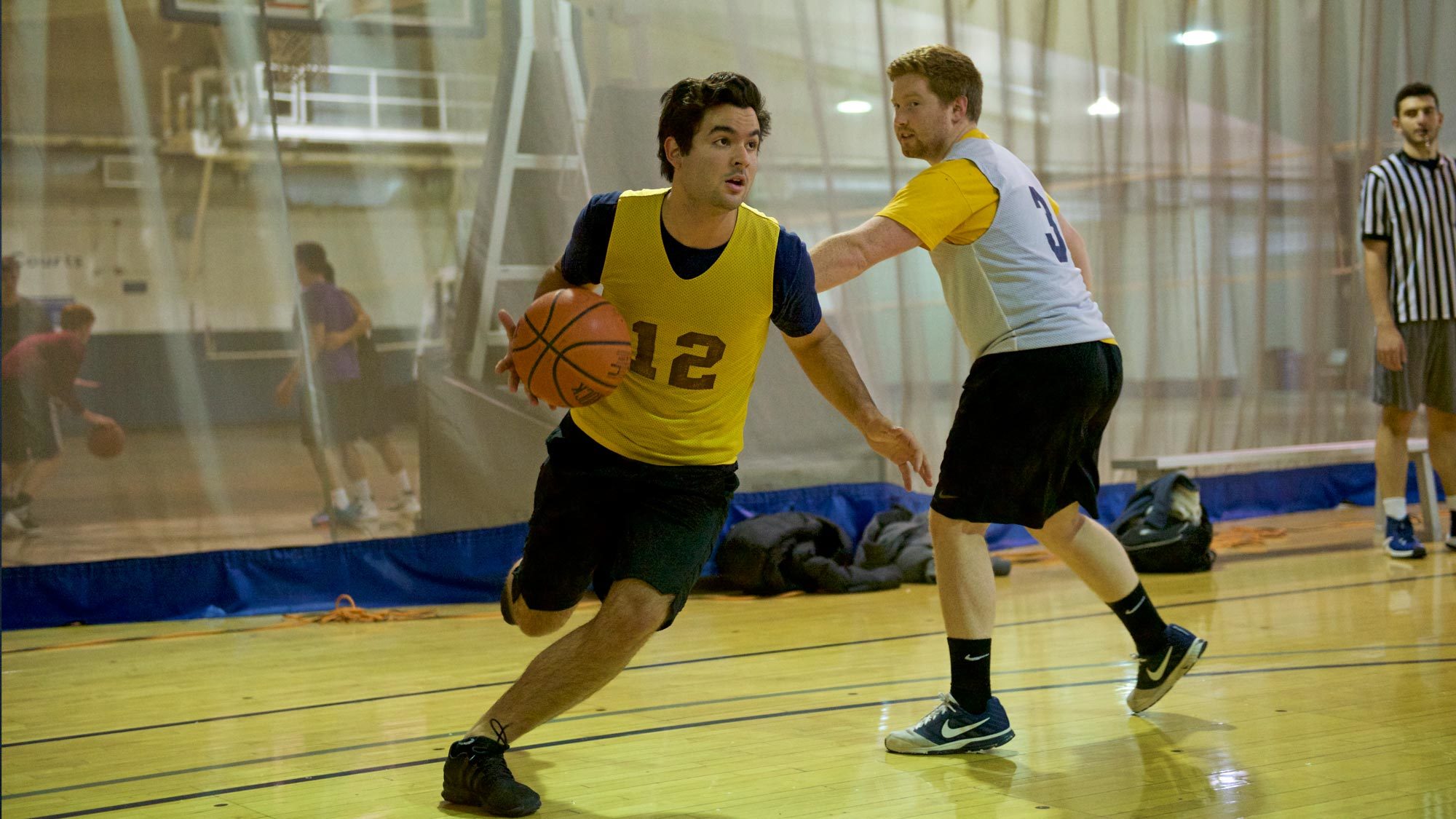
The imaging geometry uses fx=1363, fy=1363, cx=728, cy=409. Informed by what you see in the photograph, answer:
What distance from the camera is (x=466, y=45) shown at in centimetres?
579

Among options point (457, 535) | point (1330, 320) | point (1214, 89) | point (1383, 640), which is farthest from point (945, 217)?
point (1330, 320)

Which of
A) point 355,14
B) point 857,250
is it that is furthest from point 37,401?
point 857,250

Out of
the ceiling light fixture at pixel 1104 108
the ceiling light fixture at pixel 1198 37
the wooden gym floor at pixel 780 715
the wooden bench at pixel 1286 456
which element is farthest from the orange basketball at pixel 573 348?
the ceiling light fixture at pixel 1198 37

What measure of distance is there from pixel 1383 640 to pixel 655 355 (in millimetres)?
2660

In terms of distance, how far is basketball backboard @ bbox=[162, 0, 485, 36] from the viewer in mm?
5445

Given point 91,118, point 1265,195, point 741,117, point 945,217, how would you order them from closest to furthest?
point 741,117
point 945,217
point 91,118
point 1265,195

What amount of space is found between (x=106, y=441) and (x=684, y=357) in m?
3.51

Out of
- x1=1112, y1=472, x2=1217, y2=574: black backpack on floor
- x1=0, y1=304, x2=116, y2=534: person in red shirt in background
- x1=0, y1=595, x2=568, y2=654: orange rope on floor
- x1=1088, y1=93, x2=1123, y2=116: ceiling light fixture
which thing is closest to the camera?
x1=0, y1=595, x2=568, y2=654: orange rope on floor

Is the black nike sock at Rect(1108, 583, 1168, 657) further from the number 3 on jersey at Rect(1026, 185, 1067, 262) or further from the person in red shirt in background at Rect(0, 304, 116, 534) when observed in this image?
the person in red shirt in background at Rect(0, 304, 116, 534)

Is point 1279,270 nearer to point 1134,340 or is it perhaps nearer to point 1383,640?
point 1134,340

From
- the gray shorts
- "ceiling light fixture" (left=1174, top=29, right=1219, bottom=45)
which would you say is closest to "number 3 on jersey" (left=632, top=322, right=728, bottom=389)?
the gray shorts

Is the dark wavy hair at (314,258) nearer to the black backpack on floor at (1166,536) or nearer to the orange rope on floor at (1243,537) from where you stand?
the black backpack on floor at (1166,536)

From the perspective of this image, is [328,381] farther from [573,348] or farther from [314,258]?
[573,348]

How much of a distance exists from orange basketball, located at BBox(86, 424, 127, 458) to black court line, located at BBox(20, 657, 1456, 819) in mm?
2905
